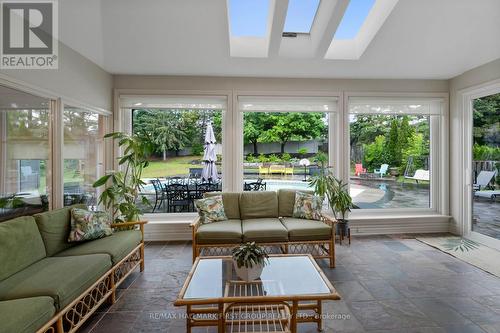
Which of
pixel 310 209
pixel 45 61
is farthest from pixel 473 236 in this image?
pixel 45 61

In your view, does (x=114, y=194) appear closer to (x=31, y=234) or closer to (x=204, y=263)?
(x=31, y=234)

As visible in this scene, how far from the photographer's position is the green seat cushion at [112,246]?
262cm

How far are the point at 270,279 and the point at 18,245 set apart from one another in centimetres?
212

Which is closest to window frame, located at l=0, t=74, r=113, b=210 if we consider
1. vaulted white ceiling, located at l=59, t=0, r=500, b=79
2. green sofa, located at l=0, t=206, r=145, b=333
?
green sofa, located at l=0, t=206, r=145, b=333

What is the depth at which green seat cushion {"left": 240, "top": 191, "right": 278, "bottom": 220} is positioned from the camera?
159 inches

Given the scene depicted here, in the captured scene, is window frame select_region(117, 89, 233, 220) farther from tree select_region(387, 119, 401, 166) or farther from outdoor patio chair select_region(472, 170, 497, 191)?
outdoor patio chair select_region(472, 170, 497, 191)

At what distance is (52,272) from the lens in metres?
2.13

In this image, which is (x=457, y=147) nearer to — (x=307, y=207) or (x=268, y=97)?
(x=307, y=207)

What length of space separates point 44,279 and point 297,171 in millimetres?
3938

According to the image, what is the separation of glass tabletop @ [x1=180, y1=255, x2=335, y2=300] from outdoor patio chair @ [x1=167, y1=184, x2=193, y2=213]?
222 cm

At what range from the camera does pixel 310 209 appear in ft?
12.9

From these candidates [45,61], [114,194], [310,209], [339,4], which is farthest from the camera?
[310,209]

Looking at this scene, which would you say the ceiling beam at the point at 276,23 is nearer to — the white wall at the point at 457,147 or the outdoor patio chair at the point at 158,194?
the outdoor patio chair at the point at 158,194

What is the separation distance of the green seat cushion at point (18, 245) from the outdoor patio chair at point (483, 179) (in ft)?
19.5
